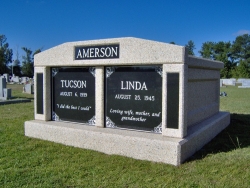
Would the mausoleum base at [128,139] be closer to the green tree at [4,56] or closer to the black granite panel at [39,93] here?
the black granite panel at [39,93]

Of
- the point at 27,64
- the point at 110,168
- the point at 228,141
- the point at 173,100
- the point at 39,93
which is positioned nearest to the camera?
the point at 110,168

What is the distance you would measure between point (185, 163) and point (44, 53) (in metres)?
3.32

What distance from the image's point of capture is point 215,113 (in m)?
6.30

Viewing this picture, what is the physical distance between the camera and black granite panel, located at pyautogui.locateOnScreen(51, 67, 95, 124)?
4766 mm

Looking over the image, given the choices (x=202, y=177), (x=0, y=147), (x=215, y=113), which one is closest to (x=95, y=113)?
(x=0, y=147)

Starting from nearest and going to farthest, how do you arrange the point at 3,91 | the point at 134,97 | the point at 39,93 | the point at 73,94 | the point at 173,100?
the point at 173,100 < the point at 134,97 < the point at 73,94 < the point at 39,93 < the point at 3,91

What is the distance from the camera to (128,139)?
12.8 ft

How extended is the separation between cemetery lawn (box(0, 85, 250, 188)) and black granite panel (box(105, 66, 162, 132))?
691mm

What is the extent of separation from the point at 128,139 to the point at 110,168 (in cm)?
60

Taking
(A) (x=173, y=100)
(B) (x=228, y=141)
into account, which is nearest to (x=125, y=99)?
(A) (x=173, y=100)

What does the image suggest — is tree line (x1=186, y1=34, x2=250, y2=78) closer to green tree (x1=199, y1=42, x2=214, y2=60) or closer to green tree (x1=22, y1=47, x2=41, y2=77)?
green tree (x1=199, y1=42, x2=214, y2=60)

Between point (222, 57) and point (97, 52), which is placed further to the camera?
point (222, 57)

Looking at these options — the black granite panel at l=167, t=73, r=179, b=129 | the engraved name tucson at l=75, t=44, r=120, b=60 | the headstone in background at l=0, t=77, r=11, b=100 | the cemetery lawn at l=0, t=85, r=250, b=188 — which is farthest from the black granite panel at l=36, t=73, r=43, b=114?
the headstone in background at l=0, t=77, r=11, b=100

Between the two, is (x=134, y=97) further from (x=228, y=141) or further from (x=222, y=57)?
(x=222, y=57)
